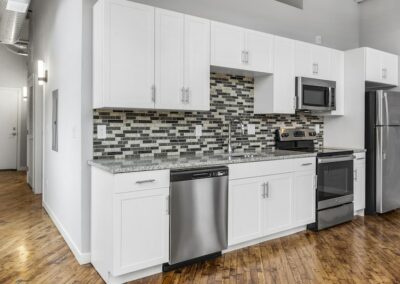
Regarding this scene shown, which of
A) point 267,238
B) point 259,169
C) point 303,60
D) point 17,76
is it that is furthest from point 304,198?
point 17,76

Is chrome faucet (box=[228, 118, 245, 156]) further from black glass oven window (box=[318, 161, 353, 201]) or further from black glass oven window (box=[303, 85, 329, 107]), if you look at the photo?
black glass oven window (box=[318, 161, 353, 201])

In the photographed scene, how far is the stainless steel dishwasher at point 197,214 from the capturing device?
8.39 ft

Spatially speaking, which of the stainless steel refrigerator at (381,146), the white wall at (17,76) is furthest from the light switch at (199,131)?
the white wall at (17,76)

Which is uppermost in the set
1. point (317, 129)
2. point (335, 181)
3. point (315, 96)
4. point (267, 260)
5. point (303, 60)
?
point (303, 60)

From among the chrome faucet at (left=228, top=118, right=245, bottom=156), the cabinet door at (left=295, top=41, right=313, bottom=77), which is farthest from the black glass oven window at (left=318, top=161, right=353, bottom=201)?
the cabinet door at (left=295, top=41, right=313, bottom=77)

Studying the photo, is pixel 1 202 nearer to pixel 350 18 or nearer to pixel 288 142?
pixel 288 142

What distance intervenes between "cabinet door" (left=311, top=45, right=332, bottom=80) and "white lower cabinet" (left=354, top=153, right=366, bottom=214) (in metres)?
1.15

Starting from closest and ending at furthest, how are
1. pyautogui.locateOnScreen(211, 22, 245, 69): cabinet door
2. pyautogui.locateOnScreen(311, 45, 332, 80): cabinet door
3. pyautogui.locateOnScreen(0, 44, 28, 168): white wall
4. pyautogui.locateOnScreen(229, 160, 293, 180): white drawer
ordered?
1. pyautogui.locateOnScreen(229, 160, 293, 180): white drawer
2. pyautogui.locateOnScreen(211, 22, 245, 69): cabinet door
3. pyautogui.locateOnScreen(311, 45, 332, 80): cabinet door
4. pyautogui.locateOnScreen(0, 44, 28, 168): white wall

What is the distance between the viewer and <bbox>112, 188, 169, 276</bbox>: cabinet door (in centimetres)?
234

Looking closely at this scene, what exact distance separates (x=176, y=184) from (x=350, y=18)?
4538 millimetres

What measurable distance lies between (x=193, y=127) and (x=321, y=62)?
2041 millimetres

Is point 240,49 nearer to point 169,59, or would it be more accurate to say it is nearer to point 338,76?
point 169,59

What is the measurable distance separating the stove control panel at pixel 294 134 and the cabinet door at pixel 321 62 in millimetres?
755

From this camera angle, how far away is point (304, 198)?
11.7ft
